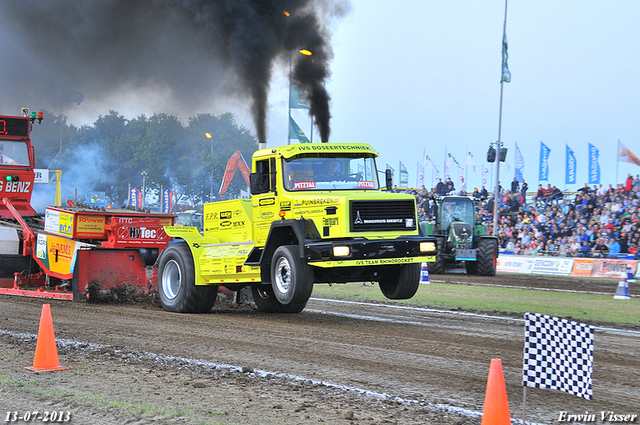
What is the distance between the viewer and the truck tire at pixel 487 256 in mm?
23094

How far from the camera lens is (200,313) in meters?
11.7

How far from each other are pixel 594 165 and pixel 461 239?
13.8m

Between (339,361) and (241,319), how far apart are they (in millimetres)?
3911

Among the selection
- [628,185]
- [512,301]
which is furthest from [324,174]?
[628,185]

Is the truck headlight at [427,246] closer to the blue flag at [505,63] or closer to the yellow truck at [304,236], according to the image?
the yellow truck at [304,236]

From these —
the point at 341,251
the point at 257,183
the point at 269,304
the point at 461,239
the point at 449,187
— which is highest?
the point at 449,187

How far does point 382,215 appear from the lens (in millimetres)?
9891

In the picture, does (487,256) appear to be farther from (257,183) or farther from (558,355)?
(558,355)

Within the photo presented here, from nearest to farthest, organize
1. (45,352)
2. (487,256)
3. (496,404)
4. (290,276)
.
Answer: (496,404), (45,352), (290,276), (487,256)

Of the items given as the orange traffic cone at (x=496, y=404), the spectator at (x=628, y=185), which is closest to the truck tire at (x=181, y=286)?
the orange traffic cone at (x=496, y=404)

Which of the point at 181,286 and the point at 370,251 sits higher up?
the point at 370,251

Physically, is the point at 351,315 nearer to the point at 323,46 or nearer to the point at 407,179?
the point at 323,46

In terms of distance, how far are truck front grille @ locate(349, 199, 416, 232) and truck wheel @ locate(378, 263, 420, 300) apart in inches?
29.0

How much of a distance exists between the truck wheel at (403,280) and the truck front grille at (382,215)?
74 centimetres
